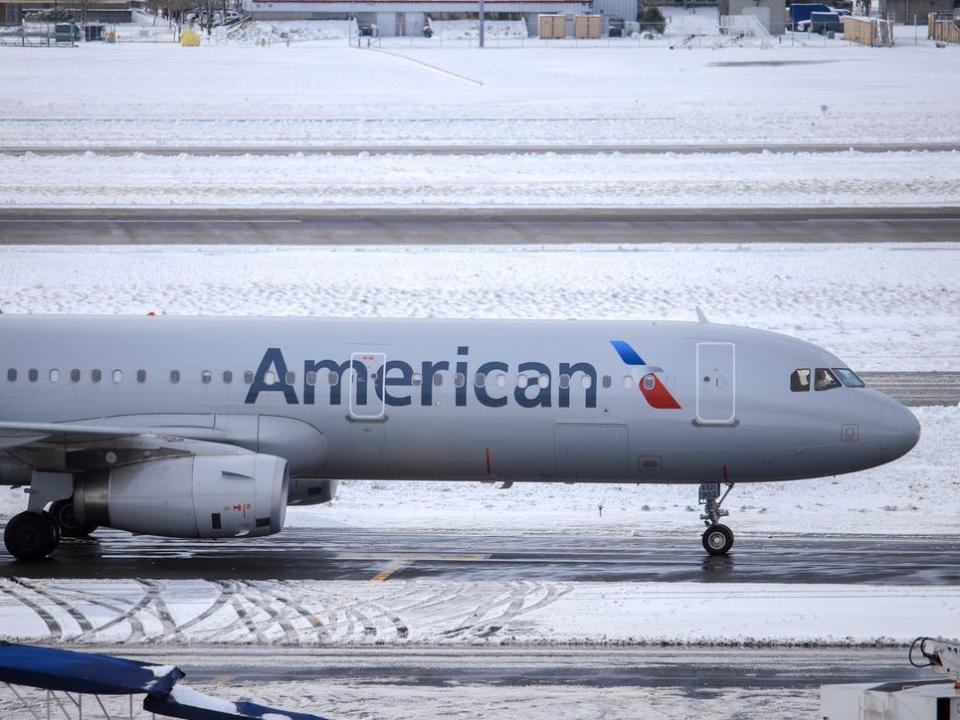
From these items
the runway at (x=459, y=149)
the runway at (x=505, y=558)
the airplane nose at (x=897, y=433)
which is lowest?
the runway at (x=505, y=558)

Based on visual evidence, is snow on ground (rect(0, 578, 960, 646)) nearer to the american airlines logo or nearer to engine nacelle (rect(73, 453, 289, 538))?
engine nacelle (rect(73, 453, 289, 538))

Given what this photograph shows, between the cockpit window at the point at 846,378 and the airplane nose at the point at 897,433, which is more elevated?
the cockpit window at the point at 846,378

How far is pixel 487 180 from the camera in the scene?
54625 mm

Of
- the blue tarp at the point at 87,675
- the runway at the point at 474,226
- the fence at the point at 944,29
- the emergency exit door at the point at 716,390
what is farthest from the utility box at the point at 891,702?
the fence at the point at 944,29

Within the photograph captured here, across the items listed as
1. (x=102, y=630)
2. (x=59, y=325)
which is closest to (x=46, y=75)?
(x=59, y=325)

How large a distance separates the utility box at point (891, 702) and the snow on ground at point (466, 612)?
17.3ft

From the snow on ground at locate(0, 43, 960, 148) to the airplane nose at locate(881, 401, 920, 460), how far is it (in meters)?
42.6

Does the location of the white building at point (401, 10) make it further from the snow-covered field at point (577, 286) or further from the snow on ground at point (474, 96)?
the snow-covered field at point (577, 286)

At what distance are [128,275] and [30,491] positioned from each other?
1824 centimetres

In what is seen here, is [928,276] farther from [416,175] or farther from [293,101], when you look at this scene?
[293,101]

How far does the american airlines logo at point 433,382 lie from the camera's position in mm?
23344

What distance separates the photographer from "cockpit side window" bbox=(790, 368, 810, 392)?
2341 cm

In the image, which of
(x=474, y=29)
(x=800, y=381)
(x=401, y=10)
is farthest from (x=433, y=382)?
(x=401, y=10)

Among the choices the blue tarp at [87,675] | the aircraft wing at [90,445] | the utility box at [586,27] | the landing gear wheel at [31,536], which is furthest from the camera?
the utility box at [586,27]
